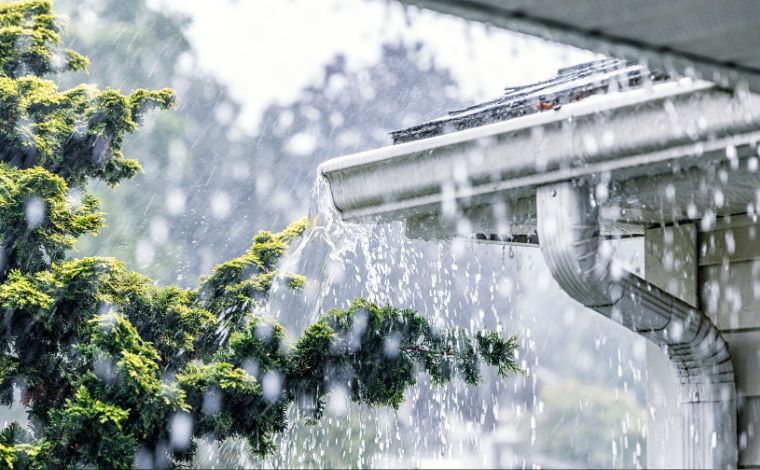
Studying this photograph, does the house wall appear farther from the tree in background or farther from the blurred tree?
the blurred tree

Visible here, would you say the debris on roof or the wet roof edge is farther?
the debris on roof

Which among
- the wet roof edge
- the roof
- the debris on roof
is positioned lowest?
the roof

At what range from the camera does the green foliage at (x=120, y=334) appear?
19.4 feet

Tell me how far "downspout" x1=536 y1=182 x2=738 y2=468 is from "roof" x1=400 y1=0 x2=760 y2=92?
1.07 m

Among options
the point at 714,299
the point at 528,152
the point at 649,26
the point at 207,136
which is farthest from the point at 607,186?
the point at 207,136

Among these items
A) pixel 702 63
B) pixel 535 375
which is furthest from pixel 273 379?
pixel 535 375

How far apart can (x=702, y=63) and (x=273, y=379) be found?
160 inches

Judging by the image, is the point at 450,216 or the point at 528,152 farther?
the point at 450,216

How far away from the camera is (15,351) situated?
22.7ft

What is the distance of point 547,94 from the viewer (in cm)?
361

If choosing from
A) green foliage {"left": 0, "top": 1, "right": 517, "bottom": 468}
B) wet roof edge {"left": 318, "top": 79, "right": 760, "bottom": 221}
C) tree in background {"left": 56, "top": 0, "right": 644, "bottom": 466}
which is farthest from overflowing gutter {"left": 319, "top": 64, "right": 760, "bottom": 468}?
tree in background {"left": 56, "top": 0, "right": 644, "bottom": 466}

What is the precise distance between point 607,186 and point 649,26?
134 centimetres

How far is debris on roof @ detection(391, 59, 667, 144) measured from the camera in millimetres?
3471

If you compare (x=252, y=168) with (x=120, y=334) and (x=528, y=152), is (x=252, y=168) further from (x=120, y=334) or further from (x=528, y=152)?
(x=528, y=152)
